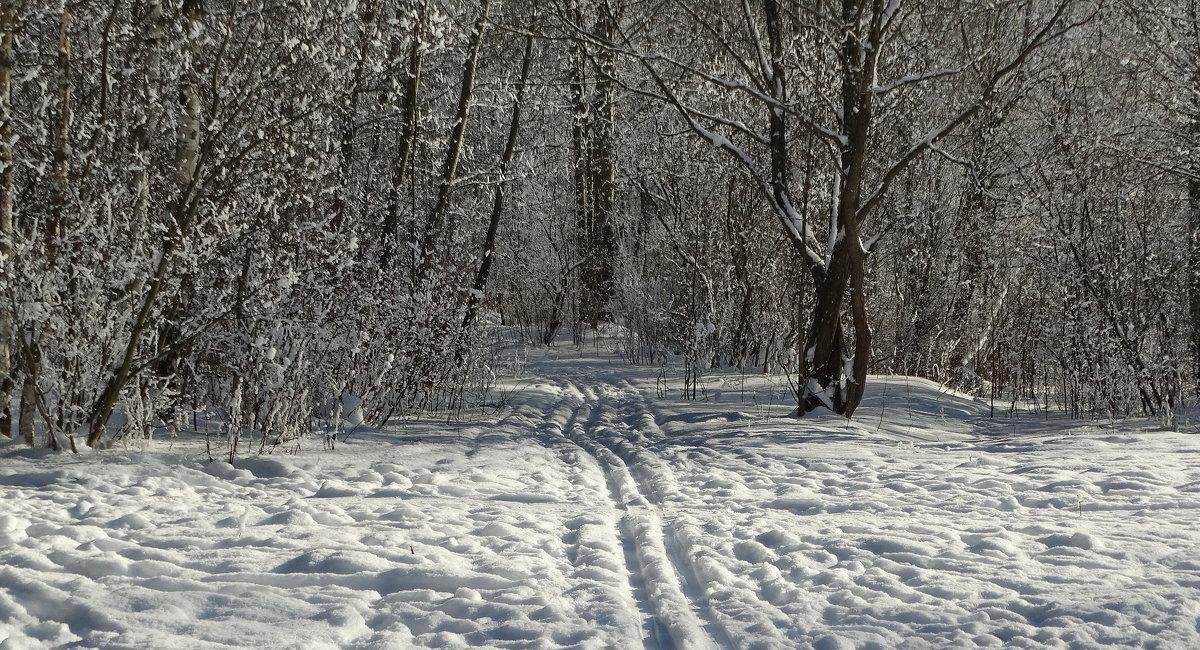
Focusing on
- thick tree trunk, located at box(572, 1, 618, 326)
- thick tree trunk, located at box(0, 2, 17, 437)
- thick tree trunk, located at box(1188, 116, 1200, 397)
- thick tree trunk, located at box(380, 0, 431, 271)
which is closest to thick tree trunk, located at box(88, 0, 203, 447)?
thick tree trunk, located at box(0, 2, 17, 437)

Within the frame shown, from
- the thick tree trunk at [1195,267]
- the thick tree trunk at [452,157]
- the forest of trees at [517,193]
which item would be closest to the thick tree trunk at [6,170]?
the forest of trees at [517,193]

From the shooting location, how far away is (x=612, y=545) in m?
4.89

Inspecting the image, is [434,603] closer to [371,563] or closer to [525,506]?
[371,563]

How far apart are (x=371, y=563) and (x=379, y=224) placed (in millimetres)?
7164

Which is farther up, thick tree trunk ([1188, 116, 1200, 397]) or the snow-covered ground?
thick tree trunk ([1188, 116, 1200, 397])

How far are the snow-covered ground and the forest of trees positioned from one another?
0.98 meters

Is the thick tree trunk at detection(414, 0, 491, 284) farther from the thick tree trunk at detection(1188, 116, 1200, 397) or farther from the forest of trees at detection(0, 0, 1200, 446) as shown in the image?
the thick tree trunk at detection(1188, 116, 1200, 397)

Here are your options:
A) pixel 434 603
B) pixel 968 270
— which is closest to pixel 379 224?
pixel 434 603

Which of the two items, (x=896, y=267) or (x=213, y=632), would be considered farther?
(x=896, y=267)

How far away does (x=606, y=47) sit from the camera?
8.74 metres

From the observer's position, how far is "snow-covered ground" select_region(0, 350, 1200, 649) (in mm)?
3600

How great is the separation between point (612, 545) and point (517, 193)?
47.5 ft

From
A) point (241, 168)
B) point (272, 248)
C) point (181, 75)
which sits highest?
point (181, 75)

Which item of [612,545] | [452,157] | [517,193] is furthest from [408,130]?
[517,193]
